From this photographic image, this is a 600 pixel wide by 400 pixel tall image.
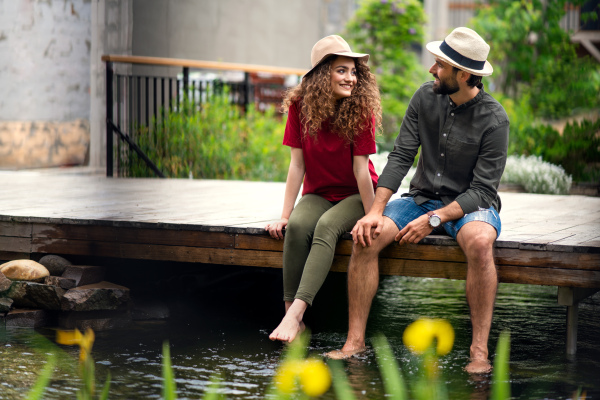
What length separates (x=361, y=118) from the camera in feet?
12.5

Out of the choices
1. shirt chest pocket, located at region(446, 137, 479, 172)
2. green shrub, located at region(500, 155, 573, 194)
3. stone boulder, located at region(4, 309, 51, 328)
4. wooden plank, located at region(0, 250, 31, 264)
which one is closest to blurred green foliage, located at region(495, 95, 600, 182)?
green shrub, located at region(500, 155, 573, 194)

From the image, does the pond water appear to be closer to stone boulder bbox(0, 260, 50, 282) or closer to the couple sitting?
the couple sitting

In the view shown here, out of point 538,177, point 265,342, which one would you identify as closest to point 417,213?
point 265,342

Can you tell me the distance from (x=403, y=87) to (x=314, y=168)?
1021 centimetres

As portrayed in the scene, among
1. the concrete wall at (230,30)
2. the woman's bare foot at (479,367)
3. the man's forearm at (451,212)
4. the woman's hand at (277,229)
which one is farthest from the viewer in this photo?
the concrete wall at (230,30)

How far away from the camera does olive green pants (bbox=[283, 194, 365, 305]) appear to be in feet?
12.2

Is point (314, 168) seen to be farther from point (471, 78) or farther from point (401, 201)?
point (471, 78)

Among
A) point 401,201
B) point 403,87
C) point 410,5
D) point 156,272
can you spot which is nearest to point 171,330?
point 156,272

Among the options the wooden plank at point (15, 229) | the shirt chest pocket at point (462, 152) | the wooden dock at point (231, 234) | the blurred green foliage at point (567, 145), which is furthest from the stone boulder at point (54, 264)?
the blurred green foliage at point (567, 145)

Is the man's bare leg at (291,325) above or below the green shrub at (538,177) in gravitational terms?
below

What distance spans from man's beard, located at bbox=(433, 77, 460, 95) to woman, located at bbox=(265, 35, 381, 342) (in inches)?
13.6

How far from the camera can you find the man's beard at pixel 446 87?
11.8 feet

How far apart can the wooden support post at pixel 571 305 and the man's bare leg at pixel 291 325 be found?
119 centimetres

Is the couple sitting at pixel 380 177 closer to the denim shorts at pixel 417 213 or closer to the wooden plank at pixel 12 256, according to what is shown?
the denim shorts at pixel 417 213
